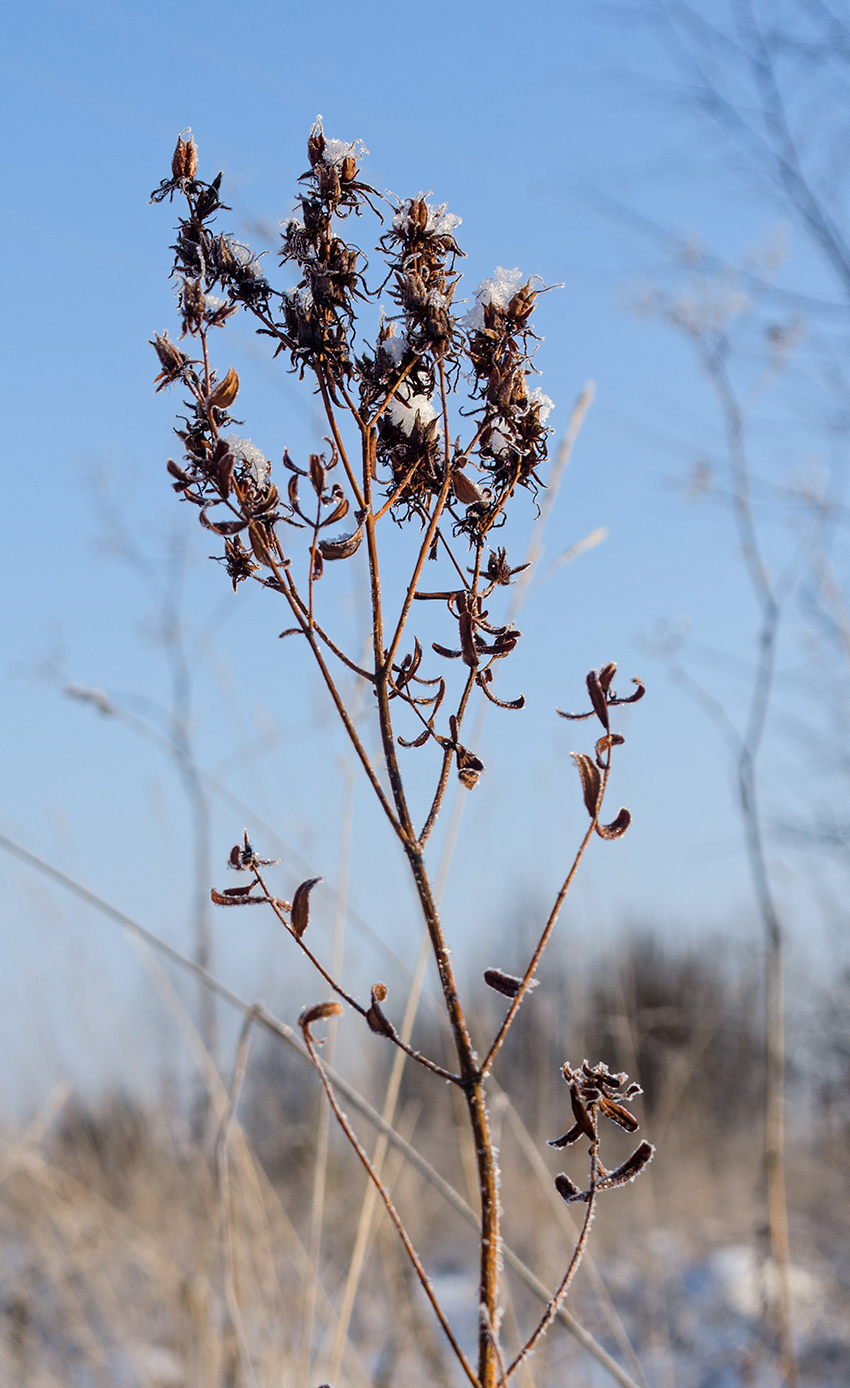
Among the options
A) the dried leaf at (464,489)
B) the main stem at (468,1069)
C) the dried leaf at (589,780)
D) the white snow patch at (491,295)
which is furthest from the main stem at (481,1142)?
the white snow patch at (491,295)

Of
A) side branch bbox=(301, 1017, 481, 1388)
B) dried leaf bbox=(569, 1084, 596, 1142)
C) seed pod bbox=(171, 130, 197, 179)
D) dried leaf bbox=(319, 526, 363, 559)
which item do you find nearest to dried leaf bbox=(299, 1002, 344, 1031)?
side branch bbox=(301, 1017, 481, 1388)

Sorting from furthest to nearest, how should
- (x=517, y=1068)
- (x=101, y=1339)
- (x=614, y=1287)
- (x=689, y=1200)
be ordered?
(x=517, y=1068)
(x=689, y=1200)
(x=614, y=1287)
(x=101, y=1339)

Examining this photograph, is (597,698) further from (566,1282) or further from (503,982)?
(566,1282)

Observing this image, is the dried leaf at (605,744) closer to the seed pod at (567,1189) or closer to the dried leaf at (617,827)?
the dried leaf at (617,827)

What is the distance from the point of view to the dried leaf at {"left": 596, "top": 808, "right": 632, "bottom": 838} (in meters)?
0.56

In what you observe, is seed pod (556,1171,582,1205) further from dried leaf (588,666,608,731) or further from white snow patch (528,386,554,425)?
white snow patch (528,386,554,425)

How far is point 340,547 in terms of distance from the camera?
1.87 feet

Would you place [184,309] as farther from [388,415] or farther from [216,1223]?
[216,1223]

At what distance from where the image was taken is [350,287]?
1.85 ft

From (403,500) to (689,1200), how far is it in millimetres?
7335

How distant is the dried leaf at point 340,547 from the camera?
569mm

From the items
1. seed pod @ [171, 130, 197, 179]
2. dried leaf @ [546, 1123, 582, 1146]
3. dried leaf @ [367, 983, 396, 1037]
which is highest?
seed pod @ [171, 130, 197, 179]

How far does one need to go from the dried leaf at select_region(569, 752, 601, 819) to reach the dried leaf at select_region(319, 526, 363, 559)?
18 cm

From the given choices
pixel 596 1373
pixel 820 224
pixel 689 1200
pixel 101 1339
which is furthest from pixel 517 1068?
pixel 820 224
